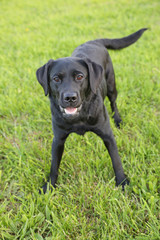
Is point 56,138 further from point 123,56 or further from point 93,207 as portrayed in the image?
point 123,56

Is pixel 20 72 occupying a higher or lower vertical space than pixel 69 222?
higher

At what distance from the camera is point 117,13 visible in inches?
296

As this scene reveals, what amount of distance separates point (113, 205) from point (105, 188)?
0.19m

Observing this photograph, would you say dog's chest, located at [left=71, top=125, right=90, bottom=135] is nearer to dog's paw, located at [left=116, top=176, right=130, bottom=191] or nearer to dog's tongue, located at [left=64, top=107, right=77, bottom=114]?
dog's tongue, located at [left=64, top=107, right=77, bottom=114]

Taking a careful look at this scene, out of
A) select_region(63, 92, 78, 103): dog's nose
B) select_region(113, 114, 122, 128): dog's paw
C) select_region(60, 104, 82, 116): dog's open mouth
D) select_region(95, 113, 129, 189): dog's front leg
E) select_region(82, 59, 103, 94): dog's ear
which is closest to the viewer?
select_region(63, 92, 78, 103): dog's nose

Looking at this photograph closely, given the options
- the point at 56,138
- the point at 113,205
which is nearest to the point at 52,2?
the point at 56,138

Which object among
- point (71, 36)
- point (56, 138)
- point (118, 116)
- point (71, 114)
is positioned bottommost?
point (118, 116)

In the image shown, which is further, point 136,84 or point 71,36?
point 71,36

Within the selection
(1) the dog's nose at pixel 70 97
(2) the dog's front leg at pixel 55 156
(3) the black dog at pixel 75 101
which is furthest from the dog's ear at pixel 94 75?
(2) the dog's front leg at pixel 55 156

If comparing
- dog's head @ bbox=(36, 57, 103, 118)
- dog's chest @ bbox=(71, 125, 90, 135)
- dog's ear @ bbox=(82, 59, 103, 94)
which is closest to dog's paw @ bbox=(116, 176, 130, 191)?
dog's chest @ bbox=(71, 125, 90, 135)

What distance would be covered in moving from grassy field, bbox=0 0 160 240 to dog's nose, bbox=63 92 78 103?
0.82m

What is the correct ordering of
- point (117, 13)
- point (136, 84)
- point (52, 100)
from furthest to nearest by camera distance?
point (117, 13)
point (136, 84)
point (52, 100)

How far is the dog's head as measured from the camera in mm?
1904

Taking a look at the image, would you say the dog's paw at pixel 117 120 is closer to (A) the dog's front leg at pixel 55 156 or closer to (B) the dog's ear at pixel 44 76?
(A) the dog's front leg at pixel 55 156
